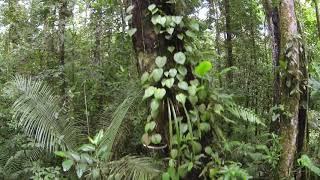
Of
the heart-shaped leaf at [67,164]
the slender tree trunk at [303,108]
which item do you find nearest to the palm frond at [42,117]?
the heart-shaped leaf at [67,164]

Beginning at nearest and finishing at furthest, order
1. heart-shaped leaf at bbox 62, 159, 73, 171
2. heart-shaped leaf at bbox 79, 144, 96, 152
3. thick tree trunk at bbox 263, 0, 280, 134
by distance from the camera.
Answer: heart-shaped leaf at bbox 62, 159, 73, 171 → heart-shaped leaf at bbox 79, 144, 96, 152 → thick tree trunk at bbox 263, 0, 280, 134

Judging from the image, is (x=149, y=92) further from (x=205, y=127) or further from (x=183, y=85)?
(x=205, y=127)

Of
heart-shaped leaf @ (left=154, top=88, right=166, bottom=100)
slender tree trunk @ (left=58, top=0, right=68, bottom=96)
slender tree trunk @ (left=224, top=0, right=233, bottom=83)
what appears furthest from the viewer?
slender tree trunk @ (left=224, top=0, right=233, bottom=83)

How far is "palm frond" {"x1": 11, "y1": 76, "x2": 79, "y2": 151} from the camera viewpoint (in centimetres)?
334

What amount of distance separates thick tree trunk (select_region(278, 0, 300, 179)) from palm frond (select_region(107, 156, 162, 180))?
1.14 metres

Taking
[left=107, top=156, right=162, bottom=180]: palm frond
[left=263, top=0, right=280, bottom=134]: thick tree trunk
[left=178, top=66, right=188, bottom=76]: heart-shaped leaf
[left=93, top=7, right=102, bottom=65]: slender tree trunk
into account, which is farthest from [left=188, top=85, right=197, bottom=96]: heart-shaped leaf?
[left=93, top=7, right=102, bottom=65]: slender tree trunk

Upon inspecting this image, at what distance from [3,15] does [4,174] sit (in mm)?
4654

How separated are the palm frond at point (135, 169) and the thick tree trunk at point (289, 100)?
3.74 feet

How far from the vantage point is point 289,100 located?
3285mm

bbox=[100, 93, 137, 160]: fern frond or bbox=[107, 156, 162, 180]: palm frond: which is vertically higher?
bbox=[100, 93, 137, 160]: fern frond

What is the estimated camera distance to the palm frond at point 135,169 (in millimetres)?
2713

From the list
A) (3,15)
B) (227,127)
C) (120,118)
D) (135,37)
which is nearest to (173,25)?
(135,37)

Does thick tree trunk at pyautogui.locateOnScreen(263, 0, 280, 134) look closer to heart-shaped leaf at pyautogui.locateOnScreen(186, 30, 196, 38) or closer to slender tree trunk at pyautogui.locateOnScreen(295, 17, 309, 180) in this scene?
slender tree trunk at pyautogui.locateOnScreen(295, 17, 309, 180)

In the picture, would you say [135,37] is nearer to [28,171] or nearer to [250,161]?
[250,161]
